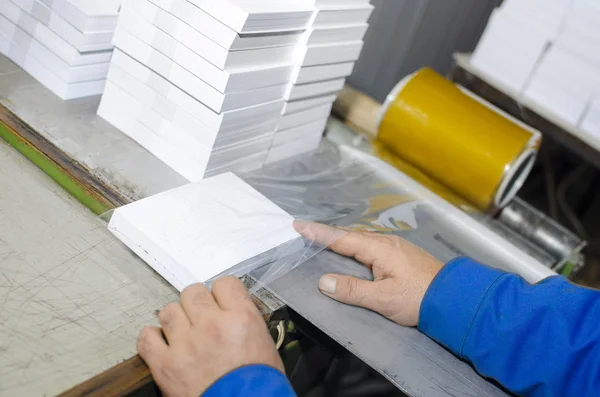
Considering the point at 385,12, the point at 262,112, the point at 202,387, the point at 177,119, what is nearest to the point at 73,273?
the point at 202,387

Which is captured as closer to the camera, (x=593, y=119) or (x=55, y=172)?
(x=55, y=172)

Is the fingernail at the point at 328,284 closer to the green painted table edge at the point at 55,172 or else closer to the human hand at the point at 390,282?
the human hand at the point at 390,282

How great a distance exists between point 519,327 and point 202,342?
595 millimetres

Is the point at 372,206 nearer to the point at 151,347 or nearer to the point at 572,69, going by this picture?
the point at 151,347

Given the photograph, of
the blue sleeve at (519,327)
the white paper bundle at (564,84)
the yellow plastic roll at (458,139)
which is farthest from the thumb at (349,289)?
the white paper bundle at (564,84)

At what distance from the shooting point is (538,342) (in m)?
1.09

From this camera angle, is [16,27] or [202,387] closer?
[202,387]

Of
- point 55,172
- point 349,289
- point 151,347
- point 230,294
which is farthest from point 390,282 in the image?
point 55,172

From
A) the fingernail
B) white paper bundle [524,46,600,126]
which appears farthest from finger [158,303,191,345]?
white paper bundle [524,46,600,126]

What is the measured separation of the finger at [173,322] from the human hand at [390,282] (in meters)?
0.34

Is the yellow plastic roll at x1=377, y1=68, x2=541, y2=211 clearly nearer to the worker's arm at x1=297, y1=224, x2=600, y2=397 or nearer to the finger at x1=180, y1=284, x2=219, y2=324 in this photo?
the worker's arm at x1=297, y1=224, x2=600, y2=397

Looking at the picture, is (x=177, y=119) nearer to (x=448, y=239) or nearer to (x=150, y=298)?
(x=150, y=298)

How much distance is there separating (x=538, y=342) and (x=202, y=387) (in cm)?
63

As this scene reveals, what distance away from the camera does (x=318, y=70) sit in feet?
5.18
